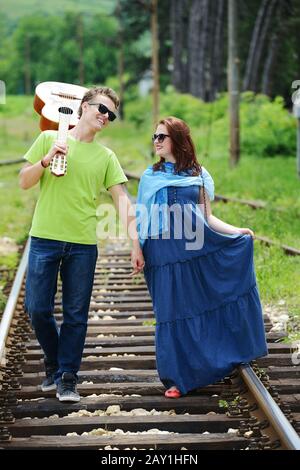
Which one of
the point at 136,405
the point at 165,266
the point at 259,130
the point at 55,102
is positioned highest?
the point at 259,130

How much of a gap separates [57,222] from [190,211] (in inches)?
35.9

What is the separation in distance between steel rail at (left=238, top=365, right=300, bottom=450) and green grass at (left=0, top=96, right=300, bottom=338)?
2.27 meters

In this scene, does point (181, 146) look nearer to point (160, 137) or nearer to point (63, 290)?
point (160, 137)

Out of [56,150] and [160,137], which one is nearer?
[56,150]

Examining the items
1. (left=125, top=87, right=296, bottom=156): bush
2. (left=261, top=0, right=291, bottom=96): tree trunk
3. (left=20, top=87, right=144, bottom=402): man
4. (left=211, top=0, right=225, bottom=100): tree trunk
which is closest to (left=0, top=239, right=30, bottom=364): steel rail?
(left=20, top=87, right=144, bottom=402): man

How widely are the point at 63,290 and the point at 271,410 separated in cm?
152

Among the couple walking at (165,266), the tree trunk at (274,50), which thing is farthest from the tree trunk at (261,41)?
the couple walking at (165,266)

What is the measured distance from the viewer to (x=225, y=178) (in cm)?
1880

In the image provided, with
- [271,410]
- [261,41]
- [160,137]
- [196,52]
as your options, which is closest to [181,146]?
[160,137]

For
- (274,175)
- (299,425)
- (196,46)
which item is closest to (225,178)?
(274,175)

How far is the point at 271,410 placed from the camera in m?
5.10

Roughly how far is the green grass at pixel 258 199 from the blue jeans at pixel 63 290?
2.81m

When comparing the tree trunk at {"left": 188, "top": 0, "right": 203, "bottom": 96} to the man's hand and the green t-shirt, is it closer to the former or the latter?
the green t-shirt

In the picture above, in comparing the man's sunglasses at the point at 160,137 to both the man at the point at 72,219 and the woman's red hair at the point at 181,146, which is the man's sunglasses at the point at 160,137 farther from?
the man at the point at 72,219
